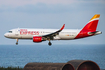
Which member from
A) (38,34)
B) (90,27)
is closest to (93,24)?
(90,27)

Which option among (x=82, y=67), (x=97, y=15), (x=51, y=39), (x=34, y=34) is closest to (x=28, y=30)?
(x=34, y=34)

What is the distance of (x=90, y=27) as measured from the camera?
9569cm

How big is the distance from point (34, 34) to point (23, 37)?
3.22 metres

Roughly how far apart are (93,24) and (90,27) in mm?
2242

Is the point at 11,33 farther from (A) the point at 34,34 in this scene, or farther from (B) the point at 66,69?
(B) the point at 66,69

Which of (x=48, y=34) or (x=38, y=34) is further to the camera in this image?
(x=38, y=34)

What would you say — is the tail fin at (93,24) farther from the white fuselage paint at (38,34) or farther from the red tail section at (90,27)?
the white fuselage paint at (38,34)

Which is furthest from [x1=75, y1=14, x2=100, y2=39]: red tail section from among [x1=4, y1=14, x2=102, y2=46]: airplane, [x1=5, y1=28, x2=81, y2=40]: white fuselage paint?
[x1=5, y1=28, x2=81, y2=40]: white fuselage paint

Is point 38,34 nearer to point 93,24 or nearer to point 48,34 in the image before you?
point 48,34

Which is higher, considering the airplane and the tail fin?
the tail fin

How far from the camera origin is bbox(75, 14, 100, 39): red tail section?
9038cm

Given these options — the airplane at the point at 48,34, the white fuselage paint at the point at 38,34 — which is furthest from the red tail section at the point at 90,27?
the white fuselage paint at the point at 38,34

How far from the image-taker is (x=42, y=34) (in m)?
86.4

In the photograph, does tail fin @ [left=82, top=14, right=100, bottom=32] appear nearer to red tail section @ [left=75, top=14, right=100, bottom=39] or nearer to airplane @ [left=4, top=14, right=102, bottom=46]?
red tail section @ [left=75, top=14, right=100, bottom=39]
